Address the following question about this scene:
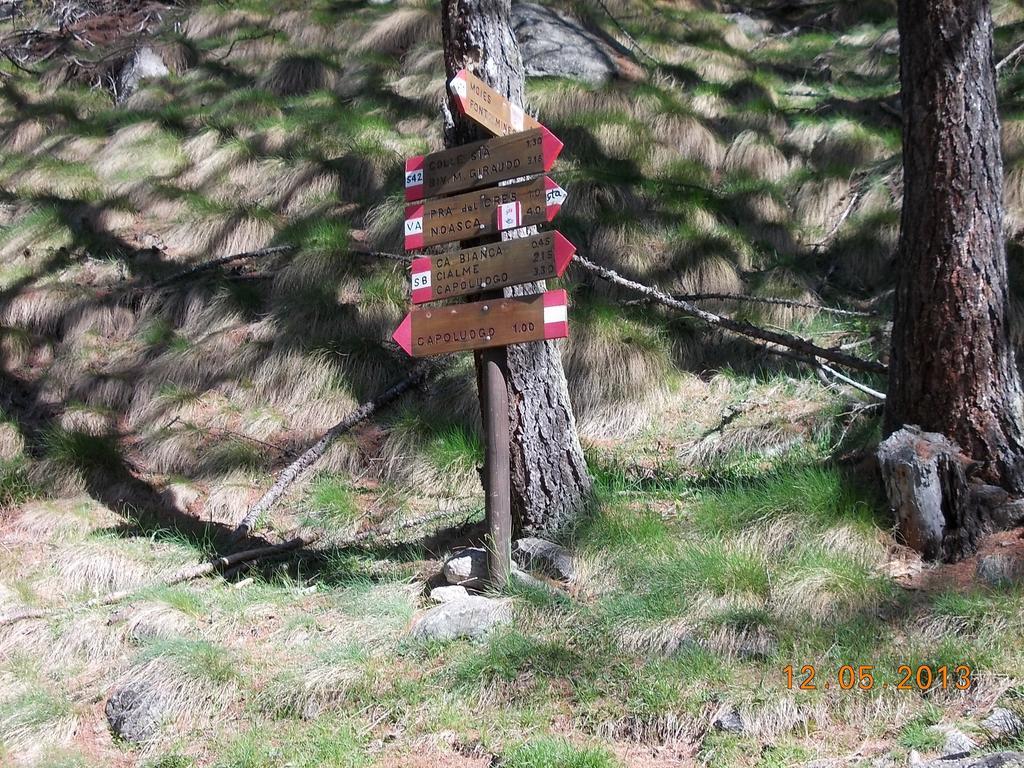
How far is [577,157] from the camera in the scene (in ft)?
31.8

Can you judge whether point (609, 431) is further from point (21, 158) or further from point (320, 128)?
point (21, 158)

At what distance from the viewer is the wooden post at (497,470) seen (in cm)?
508

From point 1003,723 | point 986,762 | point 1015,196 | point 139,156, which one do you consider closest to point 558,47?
point 139,156

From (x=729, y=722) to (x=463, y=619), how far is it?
4.67 feet

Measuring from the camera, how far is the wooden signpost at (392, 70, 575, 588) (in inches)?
192

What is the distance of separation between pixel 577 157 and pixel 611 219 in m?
1.30

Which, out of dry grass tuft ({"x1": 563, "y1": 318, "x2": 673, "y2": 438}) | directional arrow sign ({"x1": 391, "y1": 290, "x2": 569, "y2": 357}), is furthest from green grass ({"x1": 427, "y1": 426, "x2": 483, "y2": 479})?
directional arrow sign ({"x1": 391, "y1": 290, "x2": 569, "y2": 357})

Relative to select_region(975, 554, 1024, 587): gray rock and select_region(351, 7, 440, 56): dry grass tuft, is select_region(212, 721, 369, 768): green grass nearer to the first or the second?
select_region(975, 554, 1024, 587): gray rock

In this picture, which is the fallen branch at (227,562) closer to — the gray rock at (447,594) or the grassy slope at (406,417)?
the grassy slope at (406,417)

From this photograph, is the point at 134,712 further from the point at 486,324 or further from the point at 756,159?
the point at 756,159

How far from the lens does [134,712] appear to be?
451cm

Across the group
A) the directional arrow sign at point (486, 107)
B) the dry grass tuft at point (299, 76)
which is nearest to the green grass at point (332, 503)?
the directional arrow sign at point (486, 107)

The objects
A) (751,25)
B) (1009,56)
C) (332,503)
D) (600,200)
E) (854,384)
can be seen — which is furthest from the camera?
(751,25)
